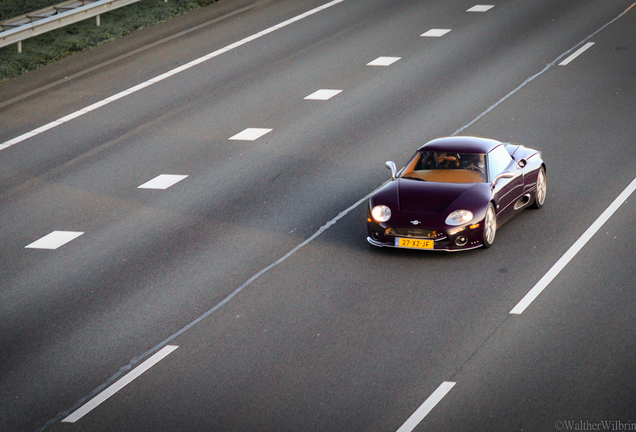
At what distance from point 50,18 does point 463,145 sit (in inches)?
530

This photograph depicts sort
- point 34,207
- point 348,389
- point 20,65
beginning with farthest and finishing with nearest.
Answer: point 20,65
point 34,207
point 348,389

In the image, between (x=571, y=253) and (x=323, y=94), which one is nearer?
(x=571, y=253)

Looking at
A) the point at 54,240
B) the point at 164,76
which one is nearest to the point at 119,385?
the point at 54,240

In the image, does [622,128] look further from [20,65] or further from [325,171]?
[20,65]

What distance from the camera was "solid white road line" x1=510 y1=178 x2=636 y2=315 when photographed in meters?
12.0

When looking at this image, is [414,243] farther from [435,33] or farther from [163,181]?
[435,33]

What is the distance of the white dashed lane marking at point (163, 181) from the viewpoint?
16.9m

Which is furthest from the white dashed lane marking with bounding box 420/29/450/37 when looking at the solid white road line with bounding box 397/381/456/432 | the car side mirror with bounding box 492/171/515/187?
the solid white road line with bounding box 397/381/456/432

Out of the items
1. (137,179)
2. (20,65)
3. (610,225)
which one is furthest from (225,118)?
(610,225)

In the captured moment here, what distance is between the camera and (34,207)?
1638cm

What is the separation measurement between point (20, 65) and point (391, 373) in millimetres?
16372

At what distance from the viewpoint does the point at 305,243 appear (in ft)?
46.8

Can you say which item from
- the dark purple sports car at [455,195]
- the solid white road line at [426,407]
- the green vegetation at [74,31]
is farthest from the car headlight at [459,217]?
the green vegetation at [74,31]

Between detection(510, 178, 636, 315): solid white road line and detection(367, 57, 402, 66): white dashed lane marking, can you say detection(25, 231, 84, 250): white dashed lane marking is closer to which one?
detection(510, 178, 636, 315): solid white road line
